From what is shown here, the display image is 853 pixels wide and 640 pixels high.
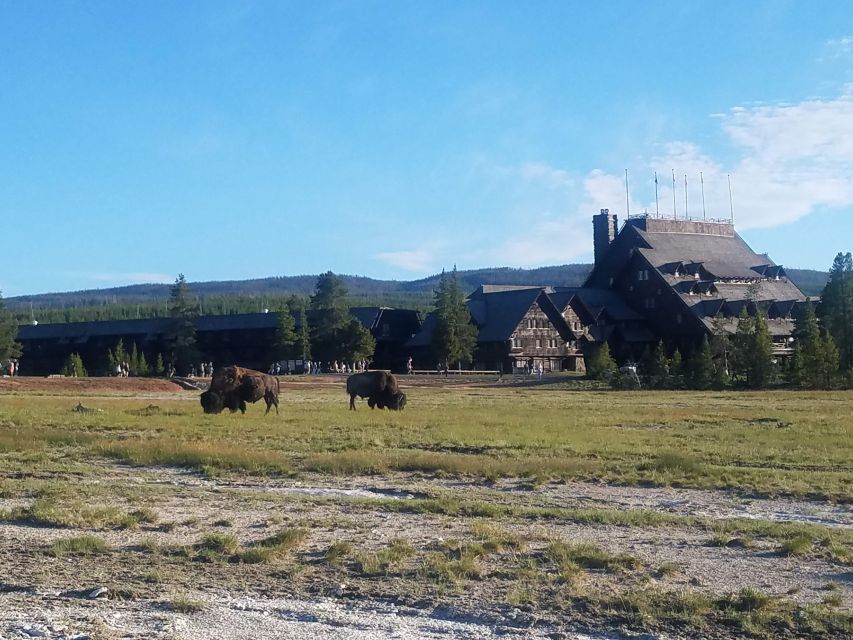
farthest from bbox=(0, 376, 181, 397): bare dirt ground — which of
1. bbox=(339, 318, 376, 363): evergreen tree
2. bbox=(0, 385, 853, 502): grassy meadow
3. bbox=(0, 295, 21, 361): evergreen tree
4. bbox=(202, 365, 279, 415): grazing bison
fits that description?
bbox=(0, 295, 21, 361): evergreen tree

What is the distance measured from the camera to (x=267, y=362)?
106m

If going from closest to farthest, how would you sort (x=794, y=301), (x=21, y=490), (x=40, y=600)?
(x=40, y=600) → (x=21, y=490) → (x=794, y=301)

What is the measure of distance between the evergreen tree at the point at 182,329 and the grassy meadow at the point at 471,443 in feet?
207

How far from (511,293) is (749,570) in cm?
9357

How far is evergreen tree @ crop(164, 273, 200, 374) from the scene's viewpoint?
100688mm

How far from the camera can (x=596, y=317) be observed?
340 ft

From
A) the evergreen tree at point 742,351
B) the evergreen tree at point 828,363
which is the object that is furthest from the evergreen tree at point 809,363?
the evergreen tree at point 742,351

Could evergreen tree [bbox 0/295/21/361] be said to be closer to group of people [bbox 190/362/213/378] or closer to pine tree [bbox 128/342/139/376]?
pine tree [bbox 128/342/139/376]

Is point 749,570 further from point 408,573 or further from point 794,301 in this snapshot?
point 794,301

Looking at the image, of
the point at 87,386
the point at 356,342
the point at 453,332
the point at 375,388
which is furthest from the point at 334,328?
the point at 375,388

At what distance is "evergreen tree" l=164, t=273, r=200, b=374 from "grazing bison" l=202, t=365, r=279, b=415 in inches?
2655

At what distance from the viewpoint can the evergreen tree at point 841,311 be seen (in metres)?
75.0

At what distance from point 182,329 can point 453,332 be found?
28551 mm

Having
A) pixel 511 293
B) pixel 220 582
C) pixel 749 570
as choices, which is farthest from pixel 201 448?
pixel 511 293
